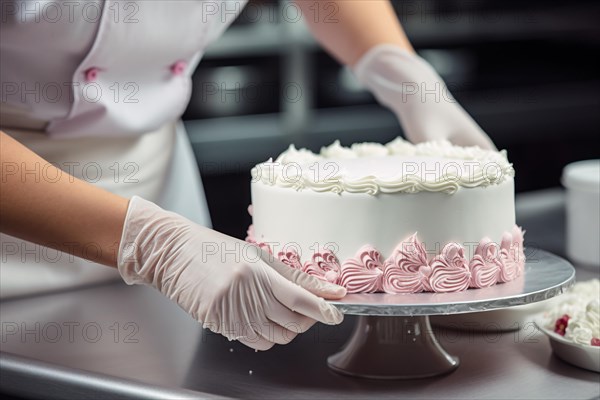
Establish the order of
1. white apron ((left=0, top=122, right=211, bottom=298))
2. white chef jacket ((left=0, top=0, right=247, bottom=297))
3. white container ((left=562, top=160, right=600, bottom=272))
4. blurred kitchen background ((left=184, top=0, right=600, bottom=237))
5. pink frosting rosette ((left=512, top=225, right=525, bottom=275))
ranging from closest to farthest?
pink frosting rosette ((left=512, top=225, right=525, bottom=275))
white chef jacket ((left=0, top=0, right=247, bottom=297))
white apron ((left=0, top=122, right=211, bottom=298))
white container ((left=562, top=160, right=600, bottom=272))
blurred kitchen background ((left=184, top=0, right=600, bottom=237))

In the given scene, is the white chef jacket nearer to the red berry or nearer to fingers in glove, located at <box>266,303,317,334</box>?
fingers in glove, located at <box>266,303,317,334</box>

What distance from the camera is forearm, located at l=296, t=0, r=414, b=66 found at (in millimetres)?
2082

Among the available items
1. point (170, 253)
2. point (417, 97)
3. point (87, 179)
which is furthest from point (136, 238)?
point (417, 97)

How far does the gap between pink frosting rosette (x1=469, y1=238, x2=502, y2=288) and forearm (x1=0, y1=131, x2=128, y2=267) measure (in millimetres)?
524

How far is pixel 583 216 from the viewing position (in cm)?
197

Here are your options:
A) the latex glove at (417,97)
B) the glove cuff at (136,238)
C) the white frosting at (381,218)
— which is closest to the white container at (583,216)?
the latex glove at (417,97)

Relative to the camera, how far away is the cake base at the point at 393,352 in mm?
1435

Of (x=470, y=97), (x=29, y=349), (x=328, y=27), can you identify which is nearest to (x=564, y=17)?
(x=470, y=97)

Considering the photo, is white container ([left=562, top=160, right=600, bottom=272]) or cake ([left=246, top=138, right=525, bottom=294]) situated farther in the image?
white container ([left=562, top=160, right=600, bottom=272])

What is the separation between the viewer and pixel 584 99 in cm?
498

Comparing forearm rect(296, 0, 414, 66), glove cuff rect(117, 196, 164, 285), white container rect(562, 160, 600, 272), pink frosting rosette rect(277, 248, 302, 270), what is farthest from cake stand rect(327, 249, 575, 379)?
Answer: forearm rect(296, 0, 414, 66)

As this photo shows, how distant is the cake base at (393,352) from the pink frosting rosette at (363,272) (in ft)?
0.32

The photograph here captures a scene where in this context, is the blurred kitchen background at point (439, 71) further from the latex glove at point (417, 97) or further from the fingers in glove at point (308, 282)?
the fingers in glove at point (308, 282)

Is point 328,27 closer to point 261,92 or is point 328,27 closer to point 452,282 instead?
point 452,282
